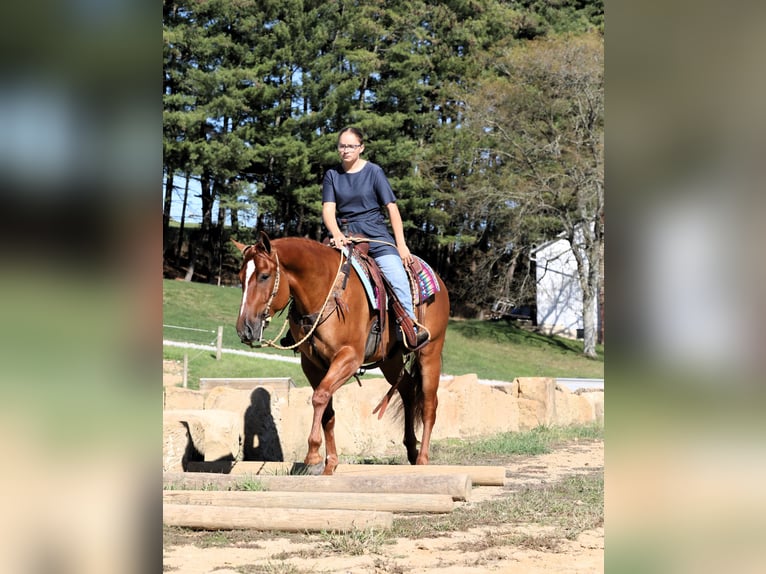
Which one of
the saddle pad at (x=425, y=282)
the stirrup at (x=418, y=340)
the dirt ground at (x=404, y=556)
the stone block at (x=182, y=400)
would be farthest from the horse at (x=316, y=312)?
the stone block at (x=182, y=400)

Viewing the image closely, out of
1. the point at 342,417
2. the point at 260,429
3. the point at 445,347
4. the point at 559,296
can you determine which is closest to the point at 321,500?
the point at 260,429

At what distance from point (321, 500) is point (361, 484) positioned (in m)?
0.46

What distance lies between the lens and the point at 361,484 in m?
5.74

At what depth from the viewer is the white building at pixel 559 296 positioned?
3259cm

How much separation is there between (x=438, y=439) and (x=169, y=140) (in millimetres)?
23001

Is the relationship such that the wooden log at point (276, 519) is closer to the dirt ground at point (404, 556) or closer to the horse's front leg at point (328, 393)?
the dirt ground at point (404, 556)

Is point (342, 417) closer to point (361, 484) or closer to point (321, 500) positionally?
point (361, 484)

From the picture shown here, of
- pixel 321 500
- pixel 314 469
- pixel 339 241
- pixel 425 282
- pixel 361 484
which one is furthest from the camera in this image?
pixel 425 282

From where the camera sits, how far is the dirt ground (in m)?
4.34
